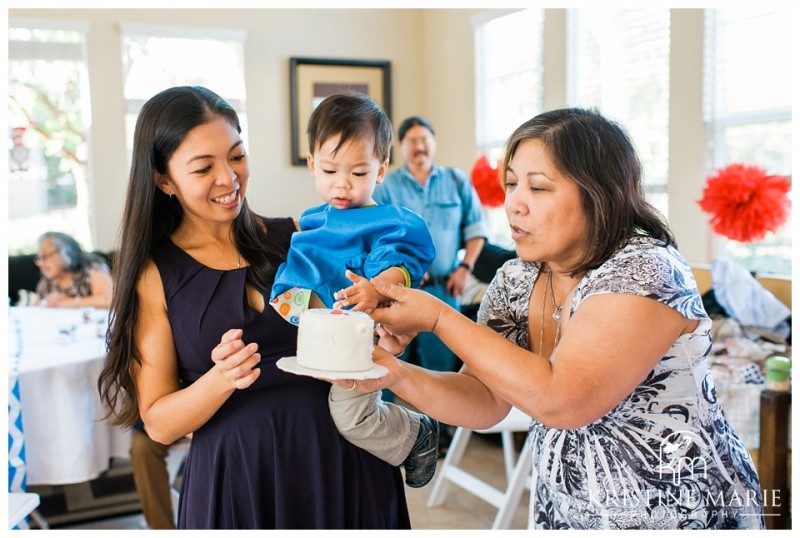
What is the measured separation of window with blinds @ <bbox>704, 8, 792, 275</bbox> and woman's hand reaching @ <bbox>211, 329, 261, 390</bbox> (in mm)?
3174

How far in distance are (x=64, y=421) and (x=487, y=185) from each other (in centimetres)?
294

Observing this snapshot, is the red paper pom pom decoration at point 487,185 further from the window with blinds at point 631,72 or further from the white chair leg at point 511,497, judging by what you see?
the white chair leg at point 511,497

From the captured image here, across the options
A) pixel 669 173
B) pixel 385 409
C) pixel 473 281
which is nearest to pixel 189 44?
pixel 473 281

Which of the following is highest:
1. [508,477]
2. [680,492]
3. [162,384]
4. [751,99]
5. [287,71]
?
[287,71]

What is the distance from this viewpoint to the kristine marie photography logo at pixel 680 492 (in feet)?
4.06

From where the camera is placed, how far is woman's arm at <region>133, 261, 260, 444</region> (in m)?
1.24

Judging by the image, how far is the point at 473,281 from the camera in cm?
493

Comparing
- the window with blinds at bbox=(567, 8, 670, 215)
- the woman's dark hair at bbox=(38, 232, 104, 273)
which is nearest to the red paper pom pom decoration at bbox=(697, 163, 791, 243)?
the window with blinds at bbox=(567, 8, 670, 215)

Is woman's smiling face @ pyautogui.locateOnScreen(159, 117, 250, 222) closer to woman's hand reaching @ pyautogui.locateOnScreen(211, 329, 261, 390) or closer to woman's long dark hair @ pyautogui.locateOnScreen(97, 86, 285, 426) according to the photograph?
woman's long dark hair @ pyautogui.locateOnScreen(97, 86, 285, 426)

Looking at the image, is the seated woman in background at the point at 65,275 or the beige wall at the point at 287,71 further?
the beige wall at the point at 287,71

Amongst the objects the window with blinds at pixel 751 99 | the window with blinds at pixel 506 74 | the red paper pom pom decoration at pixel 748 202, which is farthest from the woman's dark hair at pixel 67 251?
the window with blinds at pixel 751 99

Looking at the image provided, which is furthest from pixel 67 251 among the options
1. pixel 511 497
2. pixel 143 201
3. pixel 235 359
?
pixel 235 359

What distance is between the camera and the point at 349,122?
4.92 ft

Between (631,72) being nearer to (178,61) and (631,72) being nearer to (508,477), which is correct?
(508,477)
